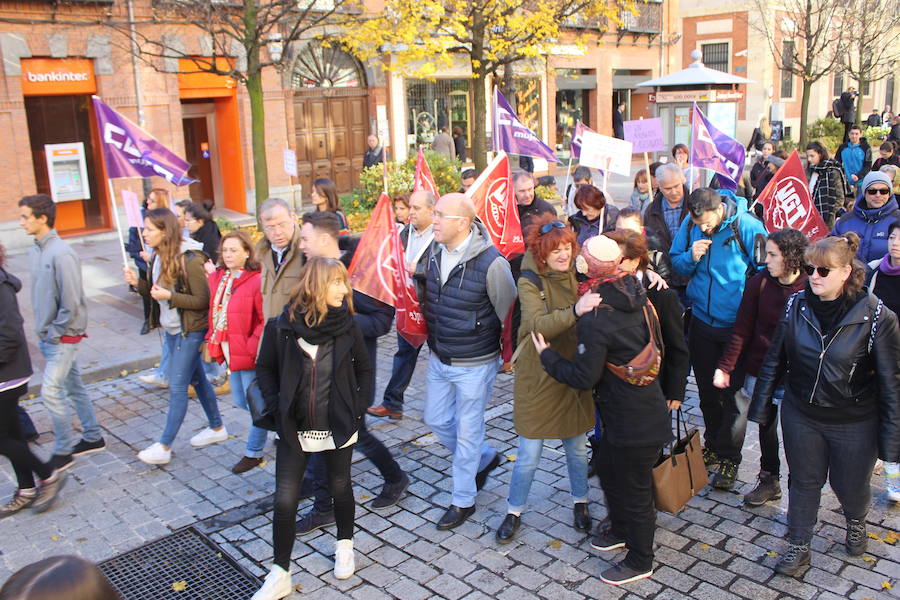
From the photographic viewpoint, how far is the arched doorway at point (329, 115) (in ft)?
68.8

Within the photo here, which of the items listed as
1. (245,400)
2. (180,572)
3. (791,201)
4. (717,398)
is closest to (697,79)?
(791,201)

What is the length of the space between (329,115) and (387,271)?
55.2ft

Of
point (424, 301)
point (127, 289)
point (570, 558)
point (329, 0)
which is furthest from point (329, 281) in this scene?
point (329, 0)

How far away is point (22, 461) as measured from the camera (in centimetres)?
543

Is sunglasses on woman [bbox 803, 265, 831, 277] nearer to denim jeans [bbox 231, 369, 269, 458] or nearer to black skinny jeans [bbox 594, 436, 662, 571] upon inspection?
→ black skinny jeans [bbox 594, 436, 662, 571]

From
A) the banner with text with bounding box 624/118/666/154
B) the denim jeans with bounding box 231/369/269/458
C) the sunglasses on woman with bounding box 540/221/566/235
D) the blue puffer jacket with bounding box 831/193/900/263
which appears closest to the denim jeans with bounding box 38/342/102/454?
the denim jeans with bounding box 231/369/269/458

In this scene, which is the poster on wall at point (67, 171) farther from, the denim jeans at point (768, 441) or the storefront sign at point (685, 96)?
the denim jeans at point (768, 441)

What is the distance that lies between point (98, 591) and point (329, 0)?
65.8ft

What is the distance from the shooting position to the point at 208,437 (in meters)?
6.64

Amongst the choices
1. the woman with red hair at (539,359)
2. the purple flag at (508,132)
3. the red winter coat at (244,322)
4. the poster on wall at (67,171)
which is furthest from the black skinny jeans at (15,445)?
the poster on wall at (67,171)

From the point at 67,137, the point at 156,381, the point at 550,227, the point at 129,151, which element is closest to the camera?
the point at 550,227

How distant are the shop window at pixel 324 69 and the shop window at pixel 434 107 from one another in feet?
6.73

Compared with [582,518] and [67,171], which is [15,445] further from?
[67,171]

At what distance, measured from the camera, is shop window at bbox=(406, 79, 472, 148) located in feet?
78.8
